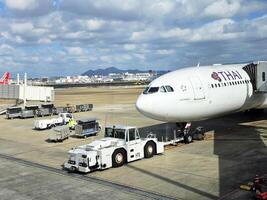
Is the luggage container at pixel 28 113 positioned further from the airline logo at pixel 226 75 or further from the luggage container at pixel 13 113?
the airline logo at pixel 226 75

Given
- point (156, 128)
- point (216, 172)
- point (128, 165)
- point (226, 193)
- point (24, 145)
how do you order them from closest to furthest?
point (226, 193) → point (216, 172) → point (128, 165) → point (24, 145) → point (156, 128)

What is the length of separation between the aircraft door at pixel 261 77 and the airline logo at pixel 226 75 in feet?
5.07

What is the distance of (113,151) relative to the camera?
20.5 meters

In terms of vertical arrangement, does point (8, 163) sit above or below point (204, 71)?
below

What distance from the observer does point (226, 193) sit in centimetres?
1541

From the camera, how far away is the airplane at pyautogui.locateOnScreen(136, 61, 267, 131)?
2384 cm

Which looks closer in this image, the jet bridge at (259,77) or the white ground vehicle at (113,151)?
the white ground vehicle at (113,151)

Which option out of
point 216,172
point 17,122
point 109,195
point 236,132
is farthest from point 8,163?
point 17,122

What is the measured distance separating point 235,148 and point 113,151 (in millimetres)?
8338

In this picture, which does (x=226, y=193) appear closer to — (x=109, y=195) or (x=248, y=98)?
(x=109, y=195)

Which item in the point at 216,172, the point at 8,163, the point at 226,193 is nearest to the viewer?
the point at 226,193

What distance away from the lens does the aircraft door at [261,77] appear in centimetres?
2912

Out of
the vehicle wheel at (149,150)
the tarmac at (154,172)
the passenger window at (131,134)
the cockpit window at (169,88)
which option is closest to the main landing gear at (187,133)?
the tarmac at (154,172)

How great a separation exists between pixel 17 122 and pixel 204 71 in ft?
84.7
